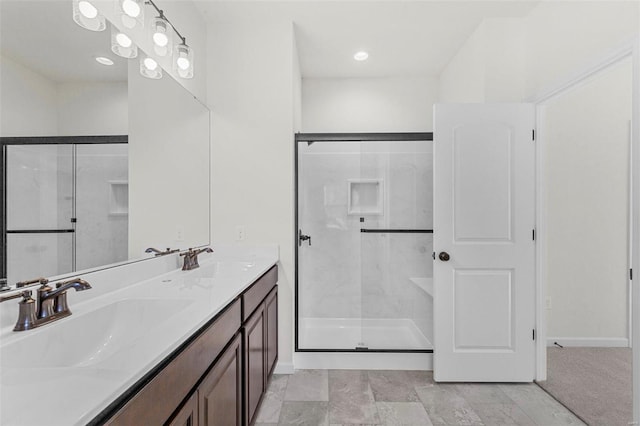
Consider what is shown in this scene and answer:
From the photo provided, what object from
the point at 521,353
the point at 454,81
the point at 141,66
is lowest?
the point at 521,353

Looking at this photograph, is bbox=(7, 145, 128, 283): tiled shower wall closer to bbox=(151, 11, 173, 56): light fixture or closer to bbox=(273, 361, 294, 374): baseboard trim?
bbox=(151, 11, 173, 56): light fixture

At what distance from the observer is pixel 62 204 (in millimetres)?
1232

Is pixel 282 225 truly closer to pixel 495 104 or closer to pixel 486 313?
pixel 486 313

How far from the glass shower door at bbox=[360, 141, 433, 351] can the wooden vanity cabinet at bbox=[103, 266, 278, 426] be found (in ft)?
3.20

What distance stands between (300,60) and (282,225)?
1777 millimetres

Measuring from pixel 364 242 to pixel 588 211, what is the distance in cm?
220

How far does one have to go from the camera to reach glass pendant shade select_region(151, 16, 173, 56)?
1829 mm

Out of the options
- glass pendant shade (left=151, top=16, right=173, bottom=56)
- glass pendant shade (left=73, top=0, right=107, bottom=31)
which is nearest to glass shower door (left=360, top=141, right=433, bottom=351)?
glass pendant shade (left=151, top=16, right=173, bottom=56)

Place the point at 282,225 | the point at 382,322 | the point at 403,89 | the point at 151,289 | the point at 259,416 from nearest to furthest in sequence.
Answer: the point at 151,289
the point at 259,416
the point at 282,225
the point at 382,322
the point at 403,89

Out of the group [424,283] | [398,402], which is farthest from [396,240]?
[398,402]

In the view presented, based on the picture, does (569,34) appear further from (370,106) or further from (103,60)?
(103,60)

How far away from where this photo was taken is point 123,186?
1.54m

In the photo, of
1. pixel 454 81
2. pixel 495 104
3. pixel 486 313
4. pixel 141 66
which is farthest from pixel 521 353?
pixel 141 66

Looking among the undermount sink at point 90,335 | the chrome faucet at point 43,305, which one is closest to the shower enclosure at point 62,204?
the chrome faucet at point 43,305
